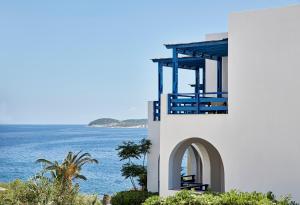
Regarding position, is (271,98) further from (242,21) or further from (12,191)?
(12,191)

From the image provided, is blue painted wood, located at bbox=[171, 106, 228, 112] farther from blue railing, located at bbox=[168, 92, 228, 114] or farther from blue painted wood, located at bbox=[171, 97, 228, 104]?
blue painted wood, located at bbox=[171, 97, 228, 104]

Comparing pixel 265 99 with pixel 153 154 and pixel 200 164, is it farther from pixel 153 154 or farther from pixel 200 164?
pixel 200 164

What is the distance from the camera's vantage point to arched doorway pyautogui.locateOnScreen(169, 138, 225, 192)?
2373cm

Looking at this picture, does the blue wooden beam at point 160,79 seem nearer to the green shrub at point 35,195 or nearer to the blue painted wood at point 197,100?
the blue painted wood at point 197,100

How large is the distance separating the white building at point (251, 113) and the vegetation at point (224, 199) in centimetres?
137

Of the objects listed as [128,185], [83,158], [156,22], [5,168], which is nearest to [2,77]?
[5,168]

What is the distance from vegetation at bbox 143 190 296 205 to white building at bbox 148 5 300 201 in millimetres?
1370

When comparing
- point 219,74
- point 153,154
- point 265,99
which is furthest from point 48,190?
point 219,74

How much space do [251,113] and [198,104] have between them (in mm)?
2339

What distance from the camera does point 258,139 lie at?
21422 millimetres

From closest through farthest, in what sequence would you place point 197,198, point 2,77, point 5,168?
point 197,198 → point 5,168 → point 2,77

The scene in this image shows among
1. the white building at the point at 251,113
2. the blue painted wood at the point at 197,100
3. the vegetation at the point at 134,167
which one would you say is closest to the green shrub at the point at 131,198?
the vegetation at the point at 134,167

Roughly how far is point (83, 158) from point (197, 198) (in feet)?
33.2

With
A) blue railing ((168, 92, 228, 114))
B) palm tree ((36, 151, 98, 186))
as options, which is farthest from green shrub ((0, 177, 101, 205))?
blue railing ((168, 92, 228, 114))
